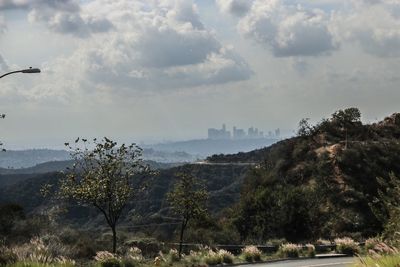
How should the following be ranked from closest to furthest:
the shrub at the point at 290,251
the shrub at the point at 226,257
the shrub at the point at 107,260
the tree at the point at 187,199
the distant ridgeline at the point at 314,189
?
1. the shrub at the point at 107,260
2. the shrub at the point at 226,257
3. the shrub at the point at 290,251
4. the tree at the point at 187,199
5. the distant ridgeline at the point at 314,189

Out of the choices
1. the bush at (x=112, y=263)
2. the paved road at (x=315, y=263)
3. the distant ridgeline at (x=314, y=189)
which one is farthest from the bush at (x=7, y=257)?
the distant ridgeline at (x=314, y=189)

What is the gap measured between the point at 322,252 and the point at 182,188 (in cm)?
833

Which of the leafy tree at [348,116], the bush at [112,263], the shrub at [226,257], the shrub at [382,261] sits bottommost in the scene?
the shrub at [226,257]

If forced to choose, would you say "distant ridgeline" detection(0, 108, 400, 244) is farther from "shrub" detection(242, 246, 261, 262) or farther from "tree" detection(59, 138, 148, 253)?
"shrub" detection(242, 246, 261, 262)

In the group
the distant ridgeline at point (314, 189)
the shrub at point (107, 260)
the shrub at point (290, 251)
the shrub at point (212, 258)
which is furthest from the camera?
the distant ridgeline at point (314, 189)

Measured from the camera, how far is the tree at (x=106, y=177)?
87.7ft

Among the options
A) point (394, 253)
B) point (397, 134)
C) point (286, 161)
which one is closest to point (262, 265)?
point (394, 253)

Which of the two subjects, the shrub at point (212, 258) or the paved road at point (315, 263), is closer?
the paved road at point (315, 263)

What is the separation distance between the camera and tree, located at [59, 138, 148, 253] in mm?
26719

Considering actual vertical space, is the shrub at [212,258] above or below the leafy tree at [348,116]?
below

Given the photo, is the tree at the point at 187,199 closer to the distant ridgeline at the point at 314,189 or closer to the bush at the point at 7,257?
the distant ridgeline at the point at 314,189

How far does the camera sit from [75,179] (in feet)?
91.4

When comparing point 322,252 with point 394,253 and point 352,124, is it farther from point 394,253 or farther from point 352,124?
point 352,124

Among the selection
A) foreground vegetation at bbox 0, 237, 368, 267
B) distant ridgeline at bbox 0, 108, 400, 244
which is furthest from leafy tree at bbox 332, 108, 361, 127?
foreground vegetation at bbox 0, 237, 368, 267
